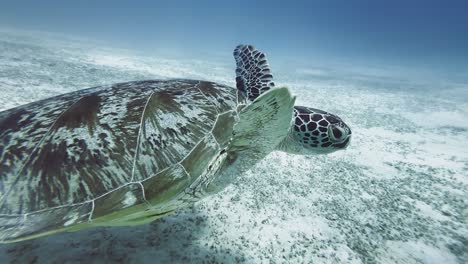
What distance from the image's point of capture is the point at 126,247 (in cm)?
180

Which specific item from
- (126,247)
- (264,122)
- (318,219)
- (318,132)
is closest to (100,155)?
(126,247)

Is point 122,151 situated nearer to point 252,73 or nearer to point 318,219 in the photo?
point 318,219

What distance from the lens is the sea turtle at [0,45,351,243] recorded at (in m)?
1.29

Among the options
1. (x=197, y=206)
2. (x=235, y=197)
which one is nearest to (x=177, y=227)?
(x=197, y=206)

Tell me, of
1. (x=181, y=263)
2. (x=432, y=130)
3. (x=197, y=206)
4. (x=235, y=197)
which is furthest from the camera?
(x=432, y=130)

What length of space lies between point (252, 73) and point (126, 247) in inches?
93.2

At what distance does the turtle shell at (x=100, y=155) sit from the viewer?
4.17 ft

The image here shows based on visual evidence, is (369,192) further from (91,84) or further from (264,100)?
(91,84)

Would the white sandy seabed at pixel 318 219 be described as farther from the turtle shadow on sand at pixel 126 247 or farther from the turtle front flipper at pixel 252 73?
the turtle front flipper at pixel 252 73

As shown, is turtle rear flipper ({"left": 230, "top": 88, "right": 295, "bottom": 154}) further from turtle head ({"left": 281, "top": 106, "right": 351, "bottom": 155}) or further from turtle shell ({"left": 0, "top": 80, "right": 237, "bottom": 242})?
turtle head ({"left": 281, "top": 106, "right": 351, "bottom": 155})

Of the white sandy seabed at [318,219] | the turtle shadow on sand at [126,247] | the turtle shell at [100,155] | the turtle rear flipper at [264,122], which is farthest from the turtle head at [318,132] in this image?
the turtle shadow on sand at [126,247]

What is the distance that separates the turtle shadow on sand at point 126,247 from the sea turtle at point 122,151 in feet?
1.11

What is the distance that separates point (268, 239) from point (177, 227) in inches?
32.6

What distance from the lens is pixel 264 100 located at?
142 cm
